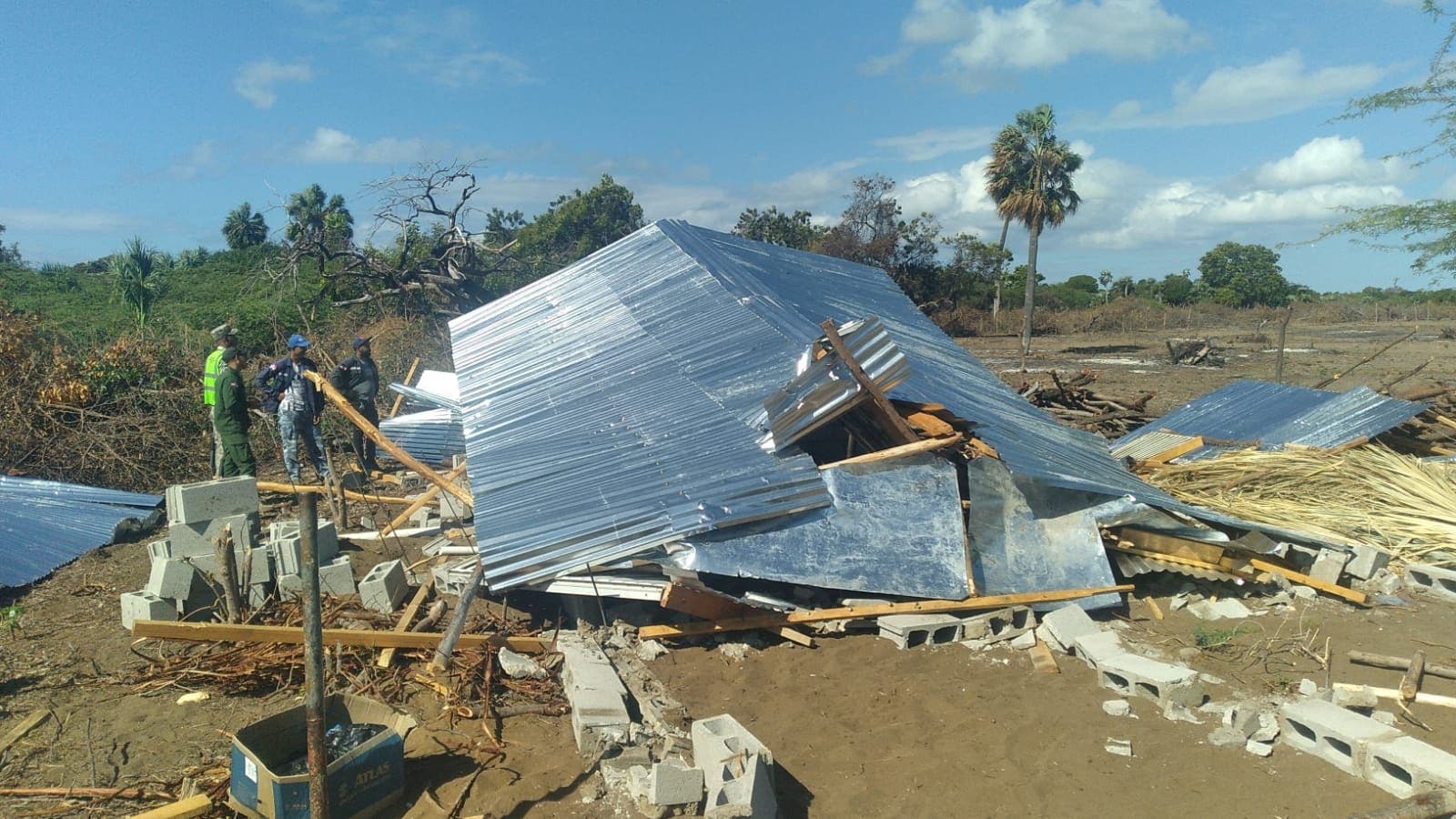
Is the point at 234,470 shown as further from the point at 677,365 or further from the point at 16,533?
the point at 677,365

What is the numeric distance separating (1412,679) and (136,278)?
27.5 metres

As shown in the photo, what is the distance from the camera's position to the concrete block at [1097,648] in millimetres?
5797

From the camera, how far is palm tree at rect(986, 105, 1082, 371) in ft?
102

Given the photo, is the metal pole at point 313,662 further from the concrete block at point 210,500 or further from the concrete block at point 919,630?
the concrete block at point 210,500

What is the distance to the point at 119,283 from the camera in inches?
969

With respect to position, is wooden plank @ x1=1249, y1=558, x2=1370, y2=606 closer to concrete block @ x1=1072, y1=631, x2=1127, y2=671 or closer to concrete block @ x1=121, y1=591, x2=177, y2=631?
concrete block @ x1=1072, y1=631, x2=1127, y2=671

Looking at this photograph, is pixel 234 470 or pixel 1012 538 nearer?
pixel 1012 538

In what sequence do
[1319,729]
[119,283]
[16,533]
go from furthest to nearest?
[119,283], [16,533], [1319,729]

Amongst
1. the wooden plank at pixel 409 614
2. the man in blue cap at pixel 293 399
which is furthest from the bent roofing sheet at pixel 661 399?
the man in blue cap at pixel 293 399


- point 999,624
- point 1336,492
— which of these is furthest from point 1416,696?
point 1336,492

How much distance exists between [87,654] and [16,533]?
124 inches

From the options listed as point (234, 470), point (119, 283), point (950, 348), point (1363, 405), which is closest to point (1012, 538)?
point (950, 348)

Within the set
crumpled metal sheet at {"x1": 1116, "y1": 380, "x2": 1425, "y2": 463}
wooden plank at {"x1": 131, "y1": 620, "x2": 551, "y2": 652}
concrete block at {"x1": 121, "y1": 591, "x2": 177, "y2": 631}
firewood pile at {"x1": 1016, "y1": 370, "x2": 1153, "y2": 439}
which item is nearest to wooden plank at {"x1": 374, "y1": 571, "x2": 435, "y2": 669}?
wooden plank at {"x1": 131, "y1": 620, "x2": 551, "y2": 652}

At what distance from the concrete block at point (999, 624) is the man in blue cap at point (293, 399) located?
7439 millimetres
